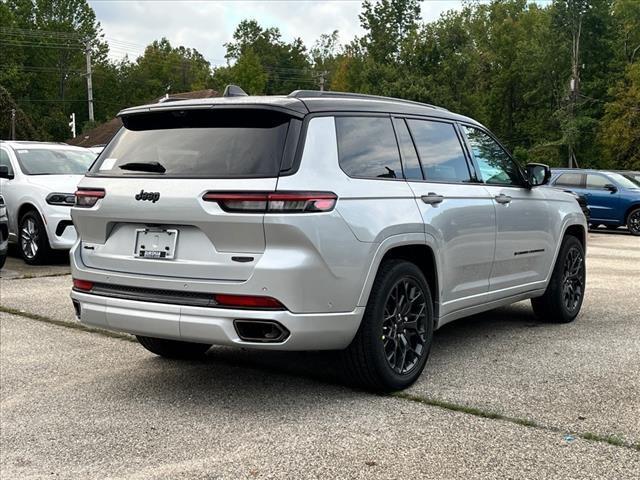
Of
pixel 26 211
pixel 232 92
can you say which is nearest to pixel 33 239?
pixel 26 211

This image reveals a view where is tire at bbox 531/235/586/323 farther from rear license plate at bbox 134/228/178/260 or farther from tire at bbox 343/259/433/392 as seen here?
rear license plate at bbox 134/228/178/260

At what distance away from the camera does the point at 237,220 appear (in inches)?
152

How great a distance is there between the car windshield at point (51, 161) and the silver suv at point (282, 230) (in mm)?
7086

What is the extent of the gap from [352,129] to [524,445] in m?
2.01

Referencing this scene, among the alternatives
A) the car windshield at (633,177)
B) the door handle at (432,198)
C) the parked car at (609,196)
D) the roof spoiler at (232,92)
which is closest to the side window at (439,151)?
the door handle at (432,198)

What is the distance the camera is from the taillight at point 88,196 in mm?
4406

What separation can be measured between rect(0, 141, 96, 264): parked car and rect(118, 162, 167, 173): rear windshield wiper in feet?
20.7

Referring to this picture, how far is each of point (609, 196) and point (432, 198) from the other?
15630 millimetres

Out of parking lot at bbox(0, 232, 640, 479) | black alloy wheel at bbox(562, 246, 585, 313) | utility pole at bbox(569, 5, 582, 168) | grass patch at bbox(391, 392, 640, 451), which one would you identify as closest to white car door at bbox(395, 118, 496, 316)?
parking lot at bbox(0, 232, 640, 479)

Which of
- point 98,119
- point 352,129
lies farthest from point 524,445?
point 98,119

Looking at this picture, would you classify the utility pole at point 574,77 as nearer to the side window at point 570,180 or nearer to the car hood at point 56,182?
the side window at point 570,180

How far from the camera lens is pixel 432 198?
4773mm

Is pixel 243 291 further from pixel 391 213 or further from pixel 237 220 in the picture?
pixel 391 213

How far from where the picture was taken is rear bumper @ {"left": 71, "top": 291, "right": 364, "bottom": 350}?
3.86m
